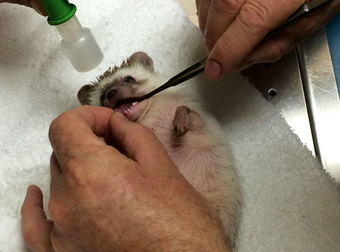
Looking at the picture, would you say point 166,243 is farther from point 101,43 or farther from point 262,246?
point 101,43

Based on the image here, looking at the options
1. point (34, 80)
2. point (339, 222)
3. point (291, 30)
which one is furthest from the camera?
point (34, 80)

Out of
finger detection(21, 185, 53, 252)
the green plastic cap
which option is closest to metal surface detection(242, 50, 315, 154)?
the green plastic cap

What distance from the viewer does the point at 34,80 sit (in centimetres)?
182

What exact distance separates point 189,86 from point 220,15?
2.22 ft

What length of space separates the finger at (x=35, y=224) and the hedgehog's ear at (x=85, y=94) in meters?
0.56

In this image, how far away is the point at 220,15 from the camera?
1080 millimetres

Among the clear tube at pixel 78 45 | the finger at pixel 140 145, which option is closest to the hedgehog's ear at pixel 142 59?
the clear tube at pixel 78 45

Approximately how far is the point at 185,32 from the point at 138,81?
447 millimetres

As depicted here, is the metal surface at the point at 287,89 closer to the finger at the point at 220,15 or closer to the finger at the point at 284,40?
the finger at the point at 284,40

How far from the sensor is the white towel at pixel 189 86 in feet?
4.73

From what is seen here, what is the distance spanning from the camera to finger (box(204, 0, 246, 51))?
1.05m

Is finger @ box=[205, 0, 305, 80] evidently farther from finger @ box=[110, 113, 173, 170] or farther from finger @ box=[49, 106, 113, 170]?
finger @ box=[49, 106, 113, 170]

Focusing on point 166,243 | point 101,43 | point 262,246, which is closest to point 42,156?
point 101,43

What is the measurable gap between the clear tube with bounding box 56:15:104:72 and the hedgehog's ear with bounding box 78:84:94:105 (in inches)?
6.2
